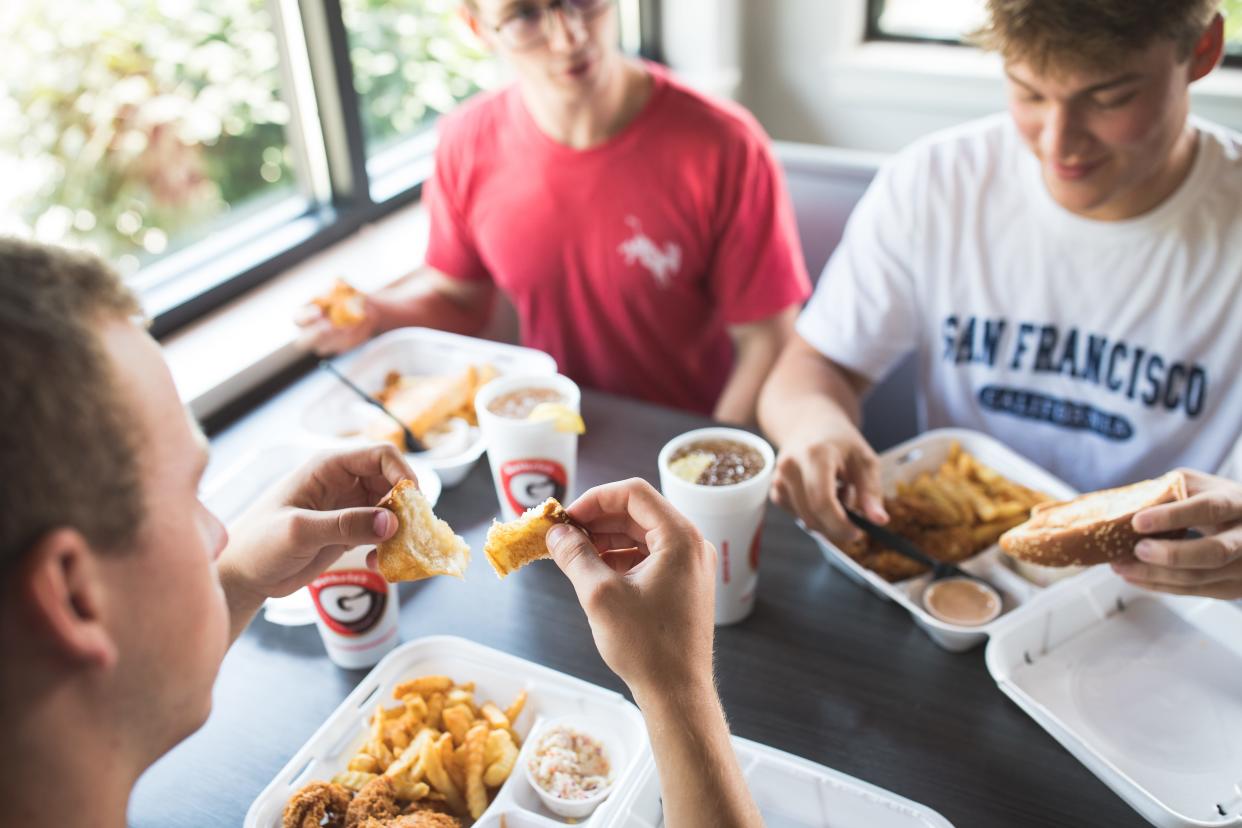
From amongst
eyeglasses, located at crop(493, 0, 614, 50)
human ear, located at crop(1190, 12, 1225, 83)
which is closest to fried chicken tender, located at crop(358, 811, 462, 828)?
eyeglasses, located at crop(493, 0, 614, 50)

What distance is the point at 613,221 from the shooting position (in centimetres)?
206

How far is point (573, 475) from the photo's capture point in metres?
1.53

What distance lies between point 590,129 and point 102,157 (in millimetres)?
1486

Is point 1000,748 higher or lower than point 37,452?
lower

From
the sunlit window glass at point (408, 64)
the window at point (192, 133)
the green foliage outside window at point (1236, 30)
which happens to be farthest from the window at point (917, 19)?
the window at point (192, 133)

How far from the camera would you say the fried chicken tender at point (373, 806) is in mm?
1047

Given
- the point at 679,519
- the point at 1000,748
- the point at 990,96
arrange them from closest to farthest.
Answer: the point at 679,519, the point at 1000,748, the point at 990,96

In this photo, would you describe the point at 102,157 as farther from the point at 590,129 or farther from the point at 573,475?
the point at 573,475

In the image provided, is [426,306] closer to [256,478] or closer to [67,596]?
[256,478]

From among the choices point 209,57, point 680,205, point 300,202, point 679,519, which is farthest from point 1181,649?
point 209,57

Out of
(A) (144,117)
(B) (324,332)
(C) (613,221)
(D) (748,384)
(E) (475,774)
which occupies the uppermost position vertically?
(A) (144,117)

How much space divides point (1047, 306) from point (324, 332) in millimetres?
1380

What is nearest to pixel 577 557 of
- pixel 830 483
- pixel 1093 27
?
pixel 830 483

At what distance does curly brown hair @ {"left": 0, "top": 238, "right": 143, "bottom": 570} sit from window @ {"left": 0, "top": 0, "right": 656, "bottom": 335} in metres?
1.67
